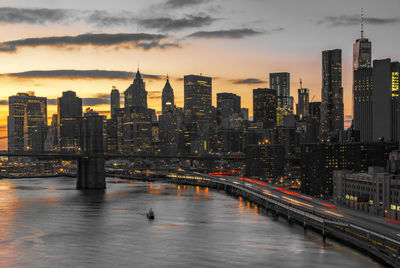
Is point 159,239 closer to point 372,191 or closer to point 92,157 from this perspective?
point 372,191

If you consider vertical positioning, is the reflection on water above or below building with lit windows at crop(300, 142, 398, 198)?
below

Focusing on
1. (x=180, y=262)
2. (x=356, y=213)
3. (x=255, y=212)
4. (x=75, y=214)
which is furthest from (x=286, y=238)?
(x=75, y=214)

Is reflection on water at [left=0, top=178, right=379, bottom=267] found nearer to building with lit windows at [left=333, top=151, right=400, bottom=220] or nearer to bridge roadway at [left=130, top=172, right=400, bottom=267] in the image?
bridge roadway at [left=130, top=172, right=400, bottom=267]

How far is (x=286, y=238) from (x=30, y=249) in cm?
2783

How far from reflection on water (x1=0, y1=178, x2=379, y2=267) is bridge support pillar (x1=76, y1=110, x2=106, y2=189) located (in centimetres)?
4073

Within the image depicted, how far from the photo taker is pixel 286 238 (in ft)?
192

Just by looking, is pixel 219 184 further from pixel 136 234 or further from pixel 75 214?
pixel 136 234

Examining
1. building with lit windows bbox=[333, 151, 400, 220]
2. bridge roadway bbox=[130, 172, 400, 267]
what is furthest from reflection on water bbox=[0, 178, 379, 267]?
building with lit windows bbox=[333, 151, 400, 220]

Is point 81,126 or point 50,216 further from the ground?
point 81,126

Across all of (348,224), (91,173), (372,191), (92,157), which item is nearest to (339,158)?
(91,173)

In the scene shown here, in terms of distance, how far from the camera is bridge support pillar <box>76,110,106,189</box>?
136250mm

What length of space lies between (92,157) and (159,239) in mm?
79740

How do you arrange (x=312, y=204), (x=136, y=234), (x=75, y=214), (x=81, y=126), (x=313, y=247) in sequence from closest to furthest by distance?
(x=313, y=247), (x=136, y=234), (x=312, y=204), (x=75, y=214), (x=81, y=126)

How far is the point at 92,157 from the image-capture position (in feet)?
445
